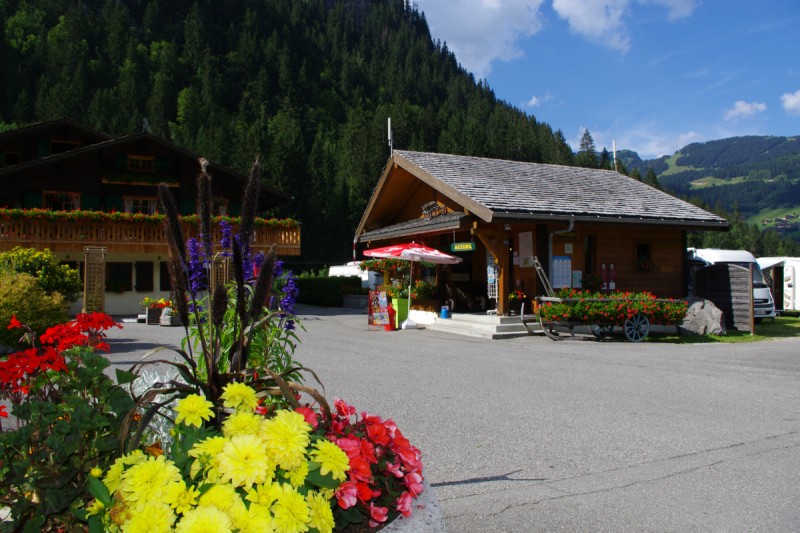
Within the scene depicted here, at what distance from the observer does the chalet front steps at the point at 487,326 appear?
15.8 metres

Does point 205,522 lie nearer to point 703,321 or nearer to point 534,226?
point 534,226

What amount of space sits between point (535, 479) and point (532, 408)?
2.60m

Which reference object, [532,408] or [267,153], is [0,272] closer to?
[532,408]

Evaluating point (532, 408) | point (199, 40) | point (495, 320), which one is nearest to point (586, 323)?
point (495, 320)

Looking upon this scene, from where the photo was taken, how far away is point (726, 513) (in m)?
4.06

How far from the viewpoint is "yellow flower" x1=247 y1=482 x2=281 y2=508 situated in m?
1.88

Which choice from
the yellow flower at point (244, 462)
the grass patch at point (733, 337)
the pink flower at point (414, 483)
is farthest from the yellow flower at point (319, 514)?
the grass patch at point (733, 337)

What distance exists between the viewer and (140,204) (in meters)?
28.0

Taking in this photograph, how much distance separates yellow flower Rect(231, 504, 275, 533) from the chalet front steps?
14.1 m

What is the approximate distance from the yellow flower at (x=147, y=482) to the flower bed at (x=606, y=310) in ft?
44.6

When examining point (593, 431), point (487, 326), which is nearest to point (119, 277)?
point (487, 326)

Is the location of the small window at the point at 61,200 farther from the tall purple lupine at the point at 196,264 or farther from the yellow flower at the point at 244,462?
the yellow flower at the point at 244,462

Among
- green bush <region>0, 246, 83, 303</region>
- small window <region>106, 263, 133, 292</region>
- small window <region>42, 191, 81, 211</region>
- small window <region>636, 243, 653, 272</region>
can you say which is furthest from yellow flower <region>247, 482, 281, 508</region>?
small window <region>42, 191, 81, 211</region>

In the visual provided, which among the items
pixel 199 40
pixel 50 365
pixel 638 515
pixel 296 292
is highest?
pixel 199 40
